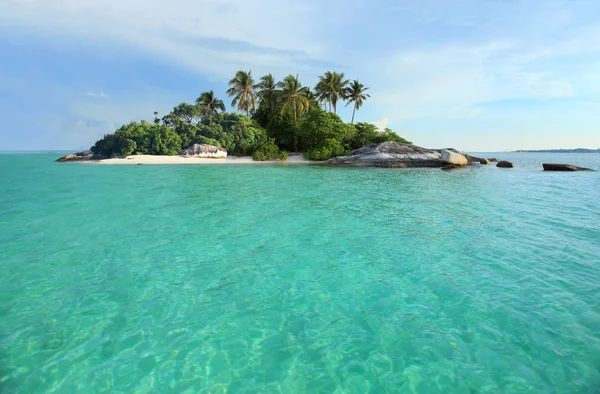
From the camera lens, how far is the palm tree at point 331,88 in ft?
161

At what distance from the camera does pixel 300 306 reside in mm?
4680

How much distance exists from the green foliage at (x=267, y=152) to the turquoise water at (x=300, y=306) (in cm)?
3664

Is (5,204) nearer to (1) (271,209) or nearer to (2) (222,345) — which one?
(1) (271,209)

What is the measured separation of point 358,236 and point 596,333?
16.6 ft

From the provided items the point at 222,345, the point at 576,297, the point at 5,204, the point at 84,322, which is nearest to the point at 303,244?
the point at 222,345

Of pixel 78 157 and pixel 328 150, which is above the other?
pixel 328 150

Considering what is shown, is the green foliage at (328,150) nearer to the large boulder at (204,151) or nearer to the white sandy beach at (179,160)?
the white sandy beach at (179,160)

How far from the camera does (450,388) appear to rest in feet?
10.1

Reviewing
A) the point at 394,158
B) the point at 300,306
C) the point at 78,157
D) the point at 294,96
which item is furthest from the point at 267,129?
the point at 300,306

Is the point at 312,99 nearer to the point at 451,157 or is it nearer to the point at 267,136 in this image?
the point at 267,136

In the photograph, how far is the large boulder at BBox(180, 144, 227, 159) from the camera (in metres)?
46.8

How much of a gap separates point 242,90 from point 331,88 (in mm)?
15009

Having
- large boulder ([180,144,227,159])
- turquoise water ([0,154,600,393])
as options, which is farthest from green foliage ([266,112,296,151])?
turquoise water ([0,154,600,393])

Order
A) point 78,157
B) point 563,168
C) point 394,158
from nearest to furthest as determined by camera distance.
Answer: point 563,168 < point 394,158 < point 78,157
